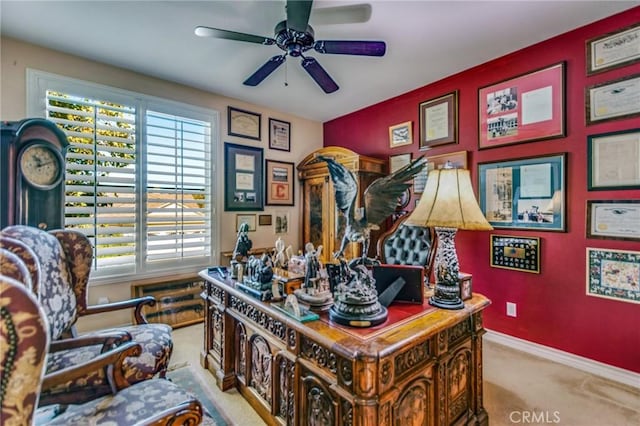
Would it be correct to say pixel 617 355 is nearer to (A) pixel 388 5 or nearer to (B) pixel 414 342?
(B) pixel 414 342

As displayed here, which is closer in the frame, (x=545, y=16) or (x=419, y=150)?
(x=545, y=16)

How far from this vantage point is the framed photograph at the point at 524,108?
7.94 ft

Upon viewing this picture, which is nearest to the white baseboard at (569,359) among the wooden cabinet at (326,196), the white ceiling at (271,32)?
the wooden cabinet at (326,196)

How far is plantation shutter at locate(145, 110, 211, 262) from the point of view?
3.10 m

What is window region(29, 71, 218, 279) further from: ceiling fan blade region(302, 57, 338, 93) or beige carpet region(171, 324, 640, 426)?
ceiling fan blade region(302, 57, 338, 93)

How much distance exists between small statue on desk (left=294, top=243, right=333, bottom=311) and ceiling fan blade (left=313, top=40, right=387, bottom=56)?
1365mm

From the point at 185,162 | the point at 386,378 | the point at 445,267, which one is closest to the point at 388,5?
the point at 445,267

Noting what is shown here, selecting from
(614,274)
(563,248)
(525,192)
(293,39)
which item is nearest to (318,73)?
(293,39)

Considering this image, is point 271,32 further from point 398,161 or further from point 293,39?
point 398,161

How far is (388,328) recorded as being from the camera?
1202mm

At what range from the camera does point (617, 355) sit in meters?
2.14

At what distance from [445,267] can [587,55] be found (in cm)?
228

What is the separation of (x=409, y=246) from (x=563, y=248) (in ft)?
4.09

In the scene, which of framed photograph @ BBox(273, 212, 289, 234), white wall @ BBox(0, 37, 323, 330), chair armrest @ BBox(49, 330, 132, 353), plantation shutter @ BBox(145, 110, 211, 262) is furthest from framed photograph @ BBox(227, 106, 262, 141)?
chair armrest @ BBox(49, 330, 132, 353)
